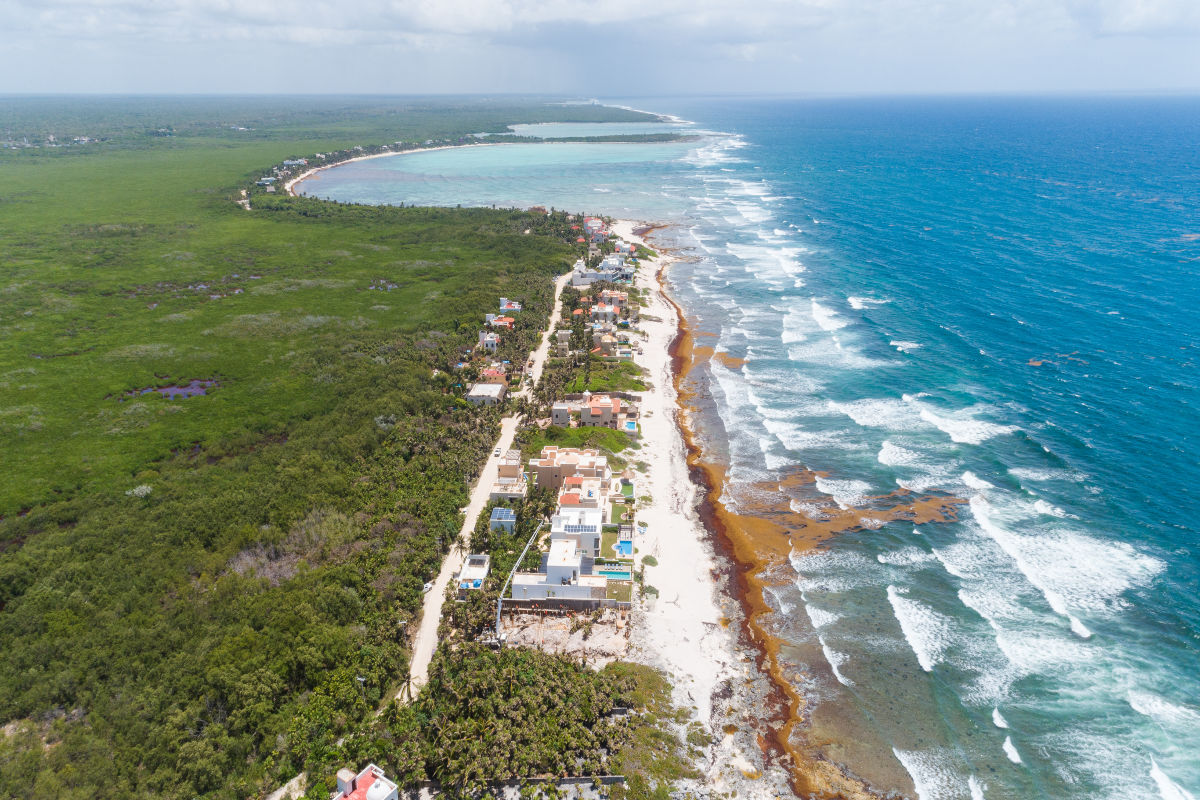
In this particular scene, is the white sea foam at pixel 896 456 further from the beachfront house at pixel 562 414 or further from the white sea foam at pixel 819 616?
the beachfront house at pixel 562 414

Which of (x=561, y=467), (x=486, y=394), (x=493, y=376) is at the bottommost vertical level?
(x=561, y=467)

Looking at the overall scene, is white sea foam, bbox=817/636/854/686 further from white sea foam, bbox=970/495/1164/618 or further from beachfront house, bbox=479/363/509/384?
beachfront house, bbox=479/363/509/384

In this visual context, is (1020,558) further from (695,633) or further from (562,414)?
(562,414)

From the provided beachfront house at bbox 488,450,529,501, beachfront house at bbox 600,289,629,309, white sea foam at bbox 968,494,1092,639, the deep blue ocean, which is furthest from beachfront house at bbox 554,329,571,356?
white sea foam at bbox 968,494,1092,639

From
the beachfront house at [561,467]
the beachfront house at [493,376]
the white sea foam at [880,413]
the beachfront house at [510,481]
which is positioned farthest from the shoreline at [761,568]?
the beachfront house at [493,376]

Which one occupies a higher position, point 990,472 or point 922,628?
point 990,472

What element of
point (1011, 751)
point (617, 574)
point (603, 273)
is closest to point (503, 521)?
point (617, 574)
